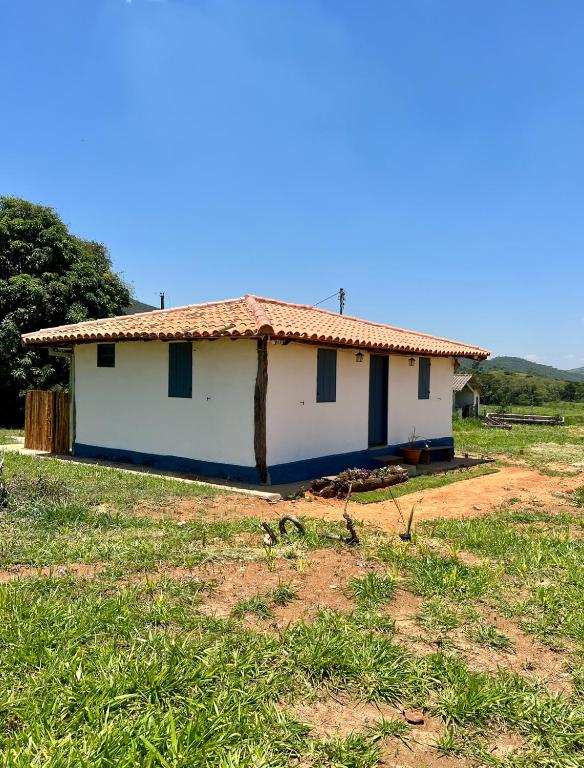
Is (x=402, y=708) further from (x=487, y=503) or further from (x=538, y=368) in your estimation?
(x=538, y=368)

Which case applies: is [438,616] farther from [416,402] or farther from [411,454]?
[416,402]

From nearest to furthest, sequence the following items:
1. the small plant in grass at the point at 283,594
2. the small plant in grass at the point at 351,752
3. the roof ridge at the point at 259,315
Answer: the small plant in grass at the point at 351,752 < the small plant in grass at the point at 283,594 < the roof ridge at the point at 259,315

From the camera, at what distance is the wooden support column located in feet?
32.1

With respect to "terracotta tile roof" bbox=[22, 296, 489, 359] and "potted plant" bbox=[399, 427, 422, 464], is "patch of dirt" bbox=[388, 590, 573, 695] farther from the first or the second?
"potted plant" bbox=[399, 427, 422, 464]

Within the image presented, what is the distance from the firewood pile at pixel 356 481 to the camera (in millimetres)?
9484

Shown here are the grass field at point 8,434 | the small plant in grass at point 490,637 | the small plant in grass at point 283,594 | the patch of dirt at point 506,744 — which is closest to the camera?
the patch of dirt at point 506,744

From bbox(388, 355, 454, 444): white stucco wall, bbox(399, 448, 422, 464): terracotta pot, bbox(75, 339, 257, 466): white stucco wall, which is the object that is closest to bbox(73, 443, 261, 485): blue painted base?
bbox(75, 339, 257, 466): white stucco wall

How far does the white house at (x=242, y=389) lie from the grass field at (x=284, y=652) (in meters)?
4.22

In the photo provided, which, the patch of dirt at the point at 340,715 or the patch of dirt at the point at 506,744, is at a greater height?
the patch of dirt at the point at 340,715

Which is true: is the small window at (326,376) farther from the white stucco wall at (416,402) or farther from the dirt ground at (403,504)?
the dirt ground at (403,504)

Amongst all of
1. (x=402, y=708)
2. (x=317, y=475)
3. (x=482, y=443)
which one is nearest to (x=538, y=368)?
(x=482, y=443)

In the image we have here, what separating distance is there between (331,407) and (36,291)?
41.7 ft

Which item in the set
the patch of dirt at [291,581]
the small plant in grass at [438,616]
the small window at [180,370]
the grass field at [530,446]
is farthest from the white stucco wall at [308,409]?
the small plant in grass at [438,616]

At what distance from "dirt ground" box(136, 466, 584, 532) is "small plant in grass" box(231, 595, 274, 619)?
123 inches
